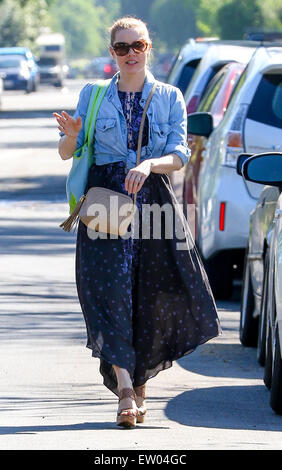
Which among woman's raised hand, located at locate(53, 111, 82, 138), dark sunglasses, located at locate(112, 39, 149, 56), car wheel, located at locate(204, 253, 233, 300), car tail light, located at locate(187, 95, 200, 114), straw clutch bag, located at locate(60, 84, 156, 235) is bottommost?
car wheel, located at locate(204, 253, 233, 300)

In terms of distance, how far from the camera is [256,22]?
7112cm

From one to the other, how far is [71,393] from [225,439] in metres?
1.48

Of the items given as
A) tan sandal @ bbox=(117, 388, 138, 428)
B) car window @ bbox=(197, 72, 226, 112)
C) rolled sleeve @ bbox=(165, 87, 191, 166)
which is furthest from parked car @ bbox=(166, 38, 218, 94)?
tan sandal @ bbox=(117, 388, 138, 428)

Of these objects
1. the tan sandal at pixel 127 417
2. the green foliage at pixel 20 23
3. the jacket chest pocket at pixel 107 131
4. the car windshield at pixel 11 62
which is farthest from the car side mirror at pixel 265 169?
the green foliage at pixel 20 23

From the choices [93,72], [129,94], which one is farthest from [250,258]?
[93,72]

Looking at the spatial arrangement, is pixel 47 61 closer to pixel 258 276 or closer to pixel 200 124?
pixel 200 124

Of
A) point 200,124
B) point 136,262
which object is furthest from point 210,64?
point 136,262

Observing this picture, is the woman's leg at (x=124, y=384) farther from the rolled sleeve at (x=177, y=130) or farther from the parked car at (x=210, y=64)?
the parked car at (x=210, y=64)

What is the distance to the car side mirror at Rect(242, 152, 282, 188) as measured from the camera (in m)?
7.29

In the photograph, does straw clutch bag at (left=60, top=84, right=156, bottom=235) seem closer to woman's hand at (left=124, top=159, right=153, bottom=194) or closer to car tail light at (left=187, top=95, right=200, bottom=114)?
woman's hand at (left=124, top=159, right=153, bottom=194)

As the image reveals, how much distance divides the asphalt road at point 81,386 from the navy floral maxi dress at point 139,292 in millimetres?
325

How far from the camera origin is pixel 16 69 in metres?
64.6

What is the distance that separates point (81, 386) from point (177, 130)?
1.62 meters

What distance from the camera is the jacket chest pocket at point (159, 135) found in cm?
668
